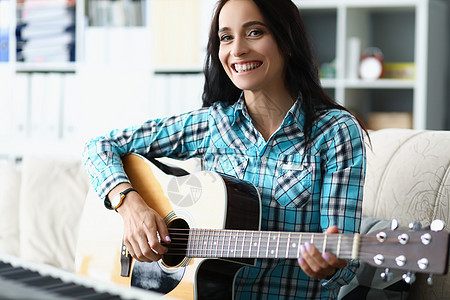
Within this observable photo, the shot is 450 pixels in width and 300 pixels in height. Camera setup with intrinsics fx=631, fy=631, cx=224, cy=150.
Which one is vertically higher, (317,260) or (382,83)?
(382,83)

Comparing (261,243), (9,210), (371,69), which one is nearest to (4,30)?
(9,210)

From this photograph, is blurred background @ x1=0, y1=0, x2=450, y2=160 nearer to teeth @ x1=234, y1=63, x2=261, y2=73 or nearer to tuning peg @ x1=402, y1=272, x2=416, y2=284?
teeth @ x1=234, y1=63, x2=261, y2=73

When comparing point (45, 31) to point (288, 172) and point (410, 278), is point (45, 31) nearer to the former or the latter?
point (288, 172)

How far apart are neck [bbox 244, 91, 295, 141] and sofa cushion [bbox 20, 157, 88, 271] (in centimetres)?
84

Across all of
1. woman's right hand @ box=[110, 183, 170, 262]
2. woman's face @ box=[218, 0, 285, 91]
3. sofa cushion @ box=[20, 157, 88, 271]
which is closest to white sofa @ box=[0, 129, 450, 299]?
sofa cushion @ box=[20, 157, 88, 271]

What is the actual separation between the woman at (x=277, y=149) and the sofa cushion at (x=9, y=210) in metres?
0.69

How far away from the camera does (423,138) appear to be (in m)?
1.62

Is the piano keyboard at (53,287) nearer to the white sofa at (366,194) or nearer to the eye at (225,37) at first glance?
the eye at (225,37)

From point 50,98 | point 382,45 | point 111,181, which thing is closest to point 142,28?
point 50,98

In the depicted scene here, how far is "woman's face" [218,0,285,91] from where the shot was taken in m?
1.41

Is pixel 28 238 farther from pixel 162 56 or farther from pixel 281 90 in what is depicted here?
pixel 162 56

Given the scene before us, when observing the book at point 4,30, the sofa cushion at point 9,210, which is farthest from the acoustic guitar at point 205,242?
the book at point 4,30

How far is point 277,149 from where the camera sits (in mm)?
1422

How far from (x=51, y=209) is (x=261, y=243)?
1.08m
